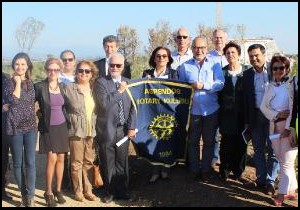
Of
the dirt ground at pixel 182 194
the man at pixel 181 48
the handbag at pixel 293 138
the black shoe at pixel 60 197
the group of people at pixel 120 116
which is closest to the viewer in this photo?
the handbag at pixel 293 138

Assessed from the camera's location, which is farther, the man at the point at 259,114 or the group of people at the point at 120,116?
the man at the point at 259,114

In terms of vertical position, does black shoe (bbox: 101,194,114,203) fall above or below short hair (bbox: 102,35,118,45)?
below

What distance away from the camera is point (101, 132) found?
21.6 ft

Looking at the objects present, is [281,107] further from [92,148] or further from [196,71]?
[92,148]

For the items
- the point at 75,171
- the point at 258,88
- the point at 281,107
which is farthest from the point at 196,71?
the point at 75,171

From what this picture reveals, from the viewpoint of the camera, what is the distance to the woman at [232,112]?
22.4ft

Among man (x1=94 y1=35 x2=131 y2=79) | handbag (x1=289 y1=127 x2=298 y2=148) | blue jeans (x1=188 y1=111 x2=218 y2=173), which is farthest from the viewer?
man (x1=94 y1=35 x2=131 y2=79)

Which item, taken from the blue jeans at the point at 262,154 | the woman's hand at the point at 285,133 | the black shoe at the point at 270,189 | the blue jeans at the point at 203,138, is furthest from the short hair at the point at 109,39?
the black shoe at the point at 270,189

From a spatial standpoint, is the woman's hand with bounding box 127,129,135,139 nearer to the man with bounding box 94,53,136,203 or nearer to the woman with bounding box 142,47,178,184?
the man with bounding box 94,53,136,203

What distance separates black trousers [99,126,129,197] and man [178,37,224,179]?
3.73ft

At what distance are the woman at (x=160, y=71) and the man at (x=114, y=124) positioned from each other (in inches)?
24.4

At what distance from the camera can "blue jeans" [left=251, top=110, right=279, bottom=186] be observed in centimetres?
663

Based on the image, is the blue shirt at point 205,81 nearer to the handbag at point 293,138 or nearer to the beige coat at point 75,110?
the handbag at point 293,138

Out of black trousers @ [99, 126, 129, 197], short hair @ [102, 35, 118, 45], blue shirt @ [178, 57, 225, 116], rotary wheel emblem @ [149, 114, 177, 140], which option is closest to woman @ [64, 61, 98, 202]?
black trousers @ [99, 126, 129, 197]
